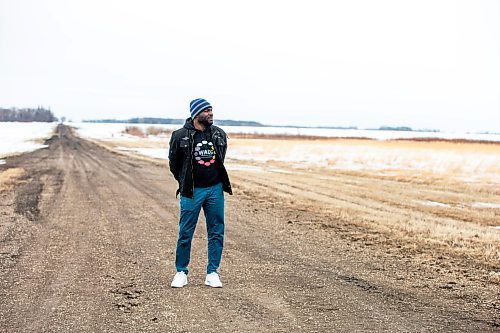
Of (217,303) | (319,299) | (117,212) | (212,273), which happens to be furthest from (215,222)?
(117,212)

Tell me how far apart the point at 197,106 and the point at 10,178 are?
514 inches

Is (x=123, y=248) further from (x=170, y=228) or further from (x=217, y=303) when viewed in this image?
(x=217, y=303)

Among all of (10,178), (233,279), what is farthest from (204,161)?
(10,178)

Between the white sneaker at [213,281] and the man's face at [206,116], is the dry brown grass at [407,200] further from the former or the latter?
the man's face at [206,116]

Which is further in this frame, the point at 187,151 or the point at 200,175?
the point at 200,175

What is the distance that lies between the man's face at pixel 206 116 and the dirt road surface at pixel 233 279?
1.85m

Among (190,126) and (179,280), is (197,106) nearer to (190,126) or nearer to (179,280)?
(190,126)

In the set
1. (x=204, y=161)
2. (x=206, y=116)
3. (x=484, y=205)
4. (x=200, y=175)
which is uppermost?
(x=206, y=116)

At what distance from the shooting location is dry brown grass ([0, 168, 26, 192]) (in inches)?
565

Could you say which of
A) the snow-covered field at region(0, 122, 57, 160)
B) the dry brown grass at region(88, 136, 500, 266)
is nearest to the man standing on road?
the dry brown grass at region(88, 136, 500, 266)

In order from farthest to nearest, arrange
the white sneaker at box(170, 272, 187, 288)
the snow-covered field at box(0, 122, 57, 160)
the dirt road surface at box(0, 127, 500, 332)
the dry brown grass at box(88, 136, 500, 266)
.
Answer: the snow-covered field at box(0, 122, 57, 160) → the dry brown grass at box(88, 136, 500, 266) → the white sneaker at box(170, 272, 187, 288) → the dirt road surface at box(0, 127, 500, 332)

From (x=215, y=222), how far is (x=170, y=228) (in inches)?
147

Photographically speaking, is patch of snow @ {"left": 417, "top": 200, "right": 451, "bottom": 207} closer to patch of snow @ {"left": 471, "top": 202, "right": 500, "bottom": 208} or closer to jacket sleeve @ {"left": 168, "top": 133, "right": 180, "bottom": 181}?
patch of snow @ {"left": 471, "top": 202, "right": 500, "bottom": 208}

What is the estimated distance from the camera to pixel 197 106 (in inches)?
208
